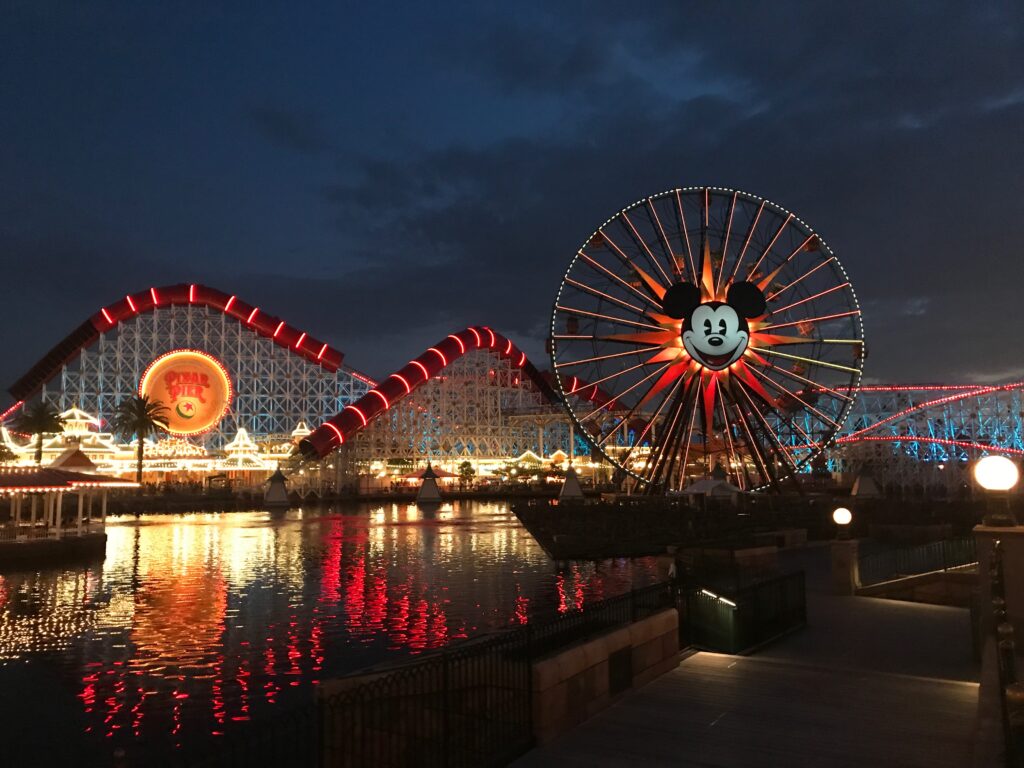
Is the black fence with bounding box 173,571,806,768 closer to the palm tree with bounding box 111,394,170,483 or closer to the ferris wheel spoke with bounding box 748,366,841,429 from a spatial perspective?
the ferris wheel spoke with bounding box 748,366,841,429

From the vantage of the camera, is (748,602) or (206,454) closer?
(748,602)

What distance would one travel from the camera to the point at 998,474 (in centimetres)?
798

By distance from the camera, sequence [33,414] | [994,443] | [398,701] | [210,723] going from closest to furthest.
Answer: [398,701], [210,723], [33,414], [994,443]

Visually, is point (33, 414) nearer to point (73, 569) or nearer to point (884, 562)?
point (73, 569)

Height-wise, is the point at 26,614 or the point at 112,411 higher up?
the point at 112,411

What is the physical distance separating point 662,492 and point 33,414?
158 ft

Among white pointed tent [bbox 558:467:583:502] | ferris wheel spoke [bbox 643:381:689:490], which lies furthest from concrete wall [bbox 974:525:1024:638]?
white pointed tent [bbox 558:467:583:502]

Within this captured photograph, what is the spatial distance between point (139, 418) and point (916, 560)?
58748 millimetres

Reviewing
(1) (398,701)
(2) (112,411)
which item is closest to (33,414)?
(2) (112,411)

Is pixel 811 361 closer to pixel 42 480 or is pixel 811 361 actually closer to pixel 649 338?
pixel 649 338

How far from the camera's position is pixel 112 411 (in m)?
70.0

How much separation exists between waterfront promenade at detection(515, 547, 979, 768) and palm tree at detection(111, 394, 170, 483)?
61.2m

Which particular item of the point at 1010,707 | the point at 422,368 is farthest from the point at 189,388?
the point at 1010,707

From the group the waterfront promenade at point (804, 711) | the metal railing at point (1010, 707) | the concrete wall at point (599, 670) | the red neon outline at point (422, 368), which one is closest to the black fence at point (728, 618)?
the waterfront promenade at point (804, 711)
